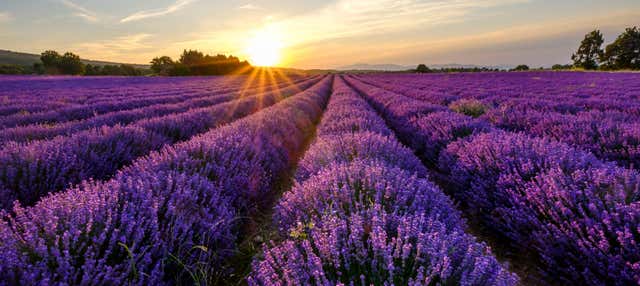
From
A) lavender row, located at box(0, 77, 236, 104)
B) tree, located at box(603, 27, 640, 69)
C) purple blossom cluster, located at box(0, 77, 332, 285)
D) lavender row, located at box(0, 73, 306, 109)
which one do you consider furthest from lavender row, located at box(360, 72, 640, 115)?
tree, located at box(603, 27, 640, 69)

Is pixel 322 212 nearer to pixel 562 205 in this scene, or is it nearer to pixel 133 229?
pixel 133 229

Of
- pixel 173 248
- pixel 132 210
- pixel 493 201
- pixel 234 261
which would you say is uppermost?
pixel 132 210

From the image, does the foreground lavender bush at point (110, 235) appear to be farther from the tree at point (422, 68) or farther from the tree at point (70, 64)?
the tree at point (422, 68)

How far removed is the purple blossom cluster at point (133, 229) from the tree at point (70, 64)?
55.1 meters

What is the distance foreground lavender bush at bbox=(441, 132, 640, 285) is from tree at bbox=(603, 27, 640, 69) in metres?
53.6

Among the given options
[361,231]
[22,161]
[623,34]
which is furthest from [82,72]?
[623,34]

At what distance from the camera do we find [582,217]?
6.46 feet

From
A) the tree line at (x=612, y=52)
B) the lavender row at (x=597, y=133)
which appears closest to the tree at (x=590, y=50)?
the tree line at (x=612, y=52)

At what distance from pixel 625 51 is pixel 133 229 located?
58.2 m

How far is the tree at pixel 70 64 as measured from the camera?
43781 millimetres

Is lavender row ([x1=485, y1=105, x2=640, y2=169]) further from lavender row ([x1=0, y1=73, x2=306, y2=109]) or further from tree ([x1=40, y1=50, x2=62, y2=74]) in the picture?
tree ([x1=40, y1=50, x2=62, y2=74])

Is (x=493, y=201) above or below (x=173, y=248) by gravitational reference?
below

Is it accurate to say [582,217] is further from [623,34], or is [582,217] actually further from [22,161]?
[623,34]

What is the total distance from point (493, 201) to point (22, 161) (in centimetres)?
429
